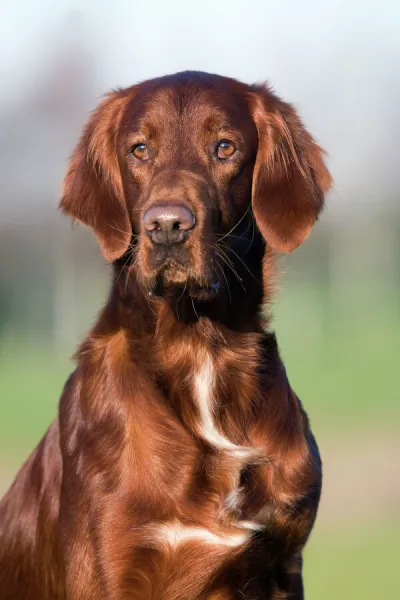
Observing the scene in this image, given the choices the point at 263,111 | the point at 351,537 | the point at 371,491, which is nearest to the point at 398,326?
the point at 371,491

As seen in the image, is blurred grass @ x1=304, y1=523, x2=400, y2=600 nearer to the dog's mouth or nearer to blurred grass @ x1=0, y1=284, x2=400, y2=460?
the dog's mouth

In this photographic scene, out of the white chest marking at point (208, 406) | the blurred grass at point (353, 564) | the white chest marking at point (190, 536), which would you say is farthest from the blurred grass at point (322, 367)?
the white chest marking at point (190, 536)

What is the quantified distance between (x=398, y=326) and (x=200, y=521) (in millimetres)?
14984

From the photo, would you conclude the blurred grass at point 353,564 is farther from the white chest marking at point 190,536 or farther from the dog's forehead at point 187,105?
the dog's forehead at point 187,105

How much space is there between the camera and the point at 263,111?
4.05 metres

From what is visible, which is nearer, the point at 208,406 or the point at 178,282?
the point at 178,282

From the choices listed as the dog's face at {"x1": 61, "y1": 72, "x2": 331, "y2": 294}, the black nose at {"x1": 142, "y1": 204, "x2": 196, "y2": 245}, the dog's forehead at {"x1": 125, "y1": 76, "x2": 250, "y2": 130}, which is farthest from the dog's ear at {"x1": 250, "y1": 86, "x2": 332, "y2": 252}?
the black nose at {"x1": 142, "y1": 204, "x2": 196, "y2": 245}

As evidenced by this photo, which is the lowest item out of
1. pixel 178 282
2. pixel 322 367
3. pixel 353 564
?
pixel 322 367

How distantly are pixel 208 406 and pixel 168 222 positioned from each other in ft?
2.19

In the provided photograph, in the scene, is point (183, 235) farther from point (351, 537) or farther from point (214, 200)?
point (351, 537)

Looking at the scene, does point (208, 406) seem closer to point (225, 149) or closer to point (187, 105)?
point (225, 149)

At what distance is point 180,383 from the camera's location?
3818mm

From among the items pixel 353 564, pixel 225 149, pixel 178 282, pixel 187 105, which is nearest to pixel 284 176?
pixel 225 149

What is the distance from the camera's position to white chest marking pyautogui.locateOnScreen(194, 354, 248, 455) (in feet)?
12.2
